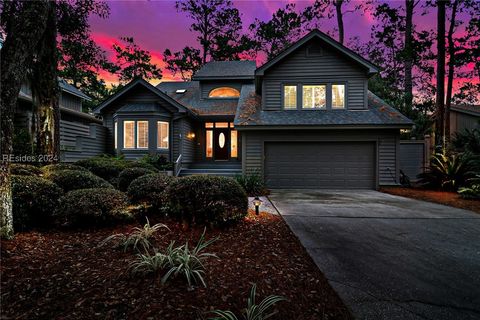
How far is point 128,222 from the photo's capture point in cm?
404

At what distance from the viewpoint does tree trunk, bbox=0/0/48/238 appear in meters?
2.75

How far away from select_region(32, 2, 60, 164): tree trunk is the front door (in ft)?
28.5

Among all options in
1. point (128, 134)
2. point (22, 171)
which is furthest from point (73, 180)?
point (128, 134)

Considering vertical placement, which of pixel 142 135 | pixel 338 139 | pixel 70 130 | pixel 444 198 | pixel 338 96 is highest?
pixel 338 96

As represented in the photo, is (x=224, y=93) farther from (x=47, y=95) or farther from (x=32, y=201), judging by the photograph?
(x=32, y=201)

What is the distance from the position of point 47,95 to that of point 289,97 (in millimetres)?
9023

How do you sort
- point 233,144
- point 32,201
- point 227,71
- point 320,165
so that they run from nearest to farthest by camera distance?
point 32,201
point 320,165
point 233,144
point 227,71

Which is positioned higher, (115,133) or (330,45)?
(330,45)

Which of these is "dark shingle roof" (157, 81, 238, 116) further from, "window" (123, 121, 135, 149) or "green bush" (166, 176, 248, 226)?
"green bush" (166, 176, 248, 226)

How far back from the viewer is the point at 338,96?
35.9 feet

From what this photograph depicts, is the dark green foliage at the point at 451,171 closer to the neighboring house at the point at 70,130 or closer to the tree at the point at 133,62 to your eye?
the neighboring house at the point at 70,130

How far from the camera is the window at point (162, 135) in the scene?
12.4 m

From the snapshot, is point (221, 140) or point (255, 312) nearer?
point (255, 312)

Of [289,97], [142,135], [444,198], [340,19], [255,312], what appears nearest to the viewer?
[255,312]
